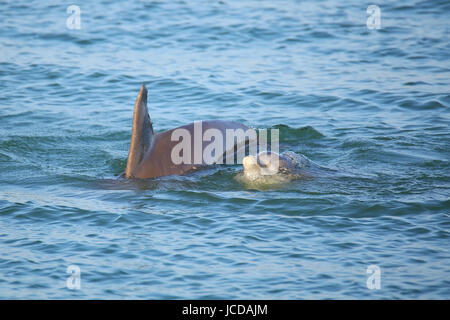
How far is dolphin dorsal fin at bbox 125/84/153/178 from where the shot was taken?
7.77 meters

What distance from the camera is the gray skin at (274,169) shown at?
841 centimetres

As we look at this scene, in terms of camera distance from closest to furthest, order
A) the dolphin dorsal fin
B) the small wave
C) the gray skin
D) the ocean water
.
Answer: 1. the ocean water
2. the dolphin dorsal fin
3. the gray skin
4. the small wave

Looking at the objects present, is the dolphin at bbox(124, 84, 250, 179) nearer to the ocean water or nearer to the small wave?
the ocean water

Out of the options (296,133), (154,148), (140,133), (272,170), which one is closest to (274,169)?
(272,170)

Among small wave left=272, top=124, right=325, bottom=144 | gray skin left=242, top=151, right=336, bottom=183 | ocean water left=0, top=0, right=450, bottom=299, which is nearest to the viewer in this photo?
ocean water left=0, top=0, right=450, bottom=299

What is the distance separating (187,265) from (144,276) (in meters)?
0.45

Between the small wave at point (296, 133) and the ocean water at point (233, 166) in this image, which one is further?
the small wave at point (296, 133)

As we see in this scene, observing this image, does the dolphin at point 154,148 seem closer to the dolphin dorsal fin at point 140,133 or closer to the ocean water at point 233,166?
the dolphin dorsal fin at point 140,133

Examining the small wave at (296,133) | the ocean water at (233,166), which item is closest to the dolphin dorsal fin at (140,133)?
the ocean water at (233,166)

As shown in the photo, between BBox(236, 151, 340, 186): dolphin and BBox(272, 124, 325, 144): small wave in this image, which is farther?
BBox(272, 124, 325, 144): small wave

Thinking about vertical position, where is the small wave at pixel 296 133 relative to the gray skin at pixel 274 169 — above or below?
above

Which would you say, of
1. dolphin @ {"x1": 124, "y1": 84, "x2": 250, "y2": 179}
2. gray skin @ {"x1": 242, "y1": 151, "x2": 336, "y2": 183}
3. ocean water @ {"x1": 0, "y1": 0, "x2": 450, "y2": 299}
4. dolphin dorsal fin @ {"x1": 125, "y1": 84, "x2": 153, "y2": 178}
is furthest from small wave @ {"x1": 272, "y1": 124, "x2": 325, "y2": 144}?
dolphin dorsal fin @ {"x1": 125, "y1": 84, "x2": 153, "y2": 178}

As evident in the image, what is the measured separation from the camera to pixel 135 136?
7.87 meters
